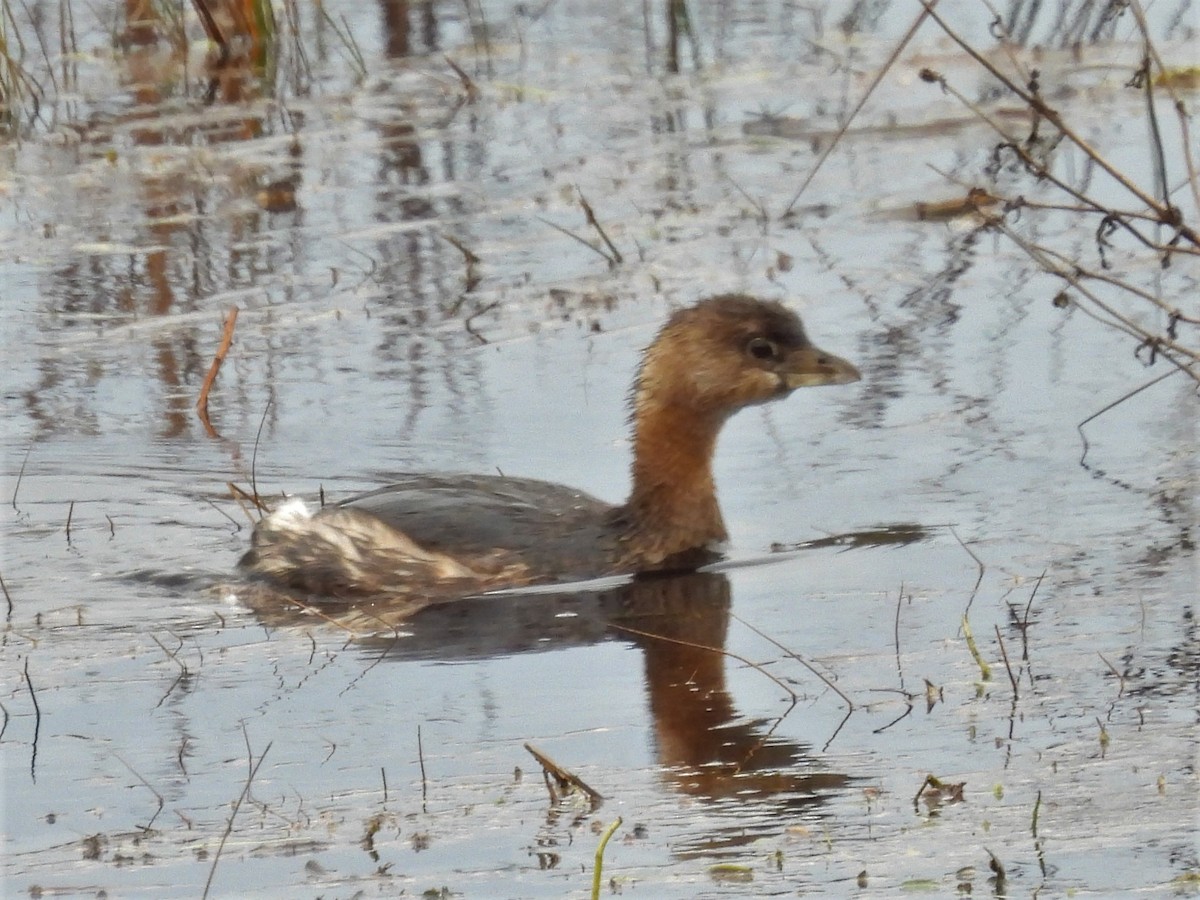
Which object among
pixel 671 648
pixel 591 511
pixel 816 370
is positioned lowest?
pixel 671 648

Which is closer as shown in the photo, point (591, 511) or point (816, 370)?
point (591, 511)

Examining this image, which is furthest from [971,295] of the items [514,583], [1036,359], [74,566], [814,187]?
[74,566]

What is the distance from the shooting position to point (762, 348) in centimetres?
837

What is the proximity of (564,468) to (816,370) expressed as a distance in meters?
1.06

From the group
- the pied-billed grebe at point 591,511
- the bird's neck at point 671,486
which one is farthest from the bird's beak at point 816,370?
the bird's neck at point 671,486

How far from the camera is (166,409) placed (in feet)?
31.2

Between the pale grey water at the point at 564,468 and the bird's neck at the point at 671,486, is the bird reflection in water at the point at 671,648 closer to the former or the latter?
the pale grey water at the point at 564,468

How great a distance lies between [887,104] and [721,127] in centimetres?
113

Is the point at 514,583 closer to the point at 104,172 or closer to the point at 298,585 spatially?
the point at 298,585

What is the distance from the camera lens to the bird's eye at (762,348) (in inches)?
328

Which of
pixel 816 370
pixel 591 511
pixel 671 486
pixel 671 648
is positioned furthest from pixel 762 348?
pixel 671 648

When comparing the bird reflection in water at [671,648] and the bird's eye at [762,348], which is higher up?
the bird's eye at [762,348]

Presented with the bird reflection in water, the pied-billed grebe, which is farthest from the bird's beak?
the bird reflection in water

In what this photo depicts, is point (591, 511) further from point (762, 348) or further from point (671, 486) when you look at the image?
point (762, 348)
